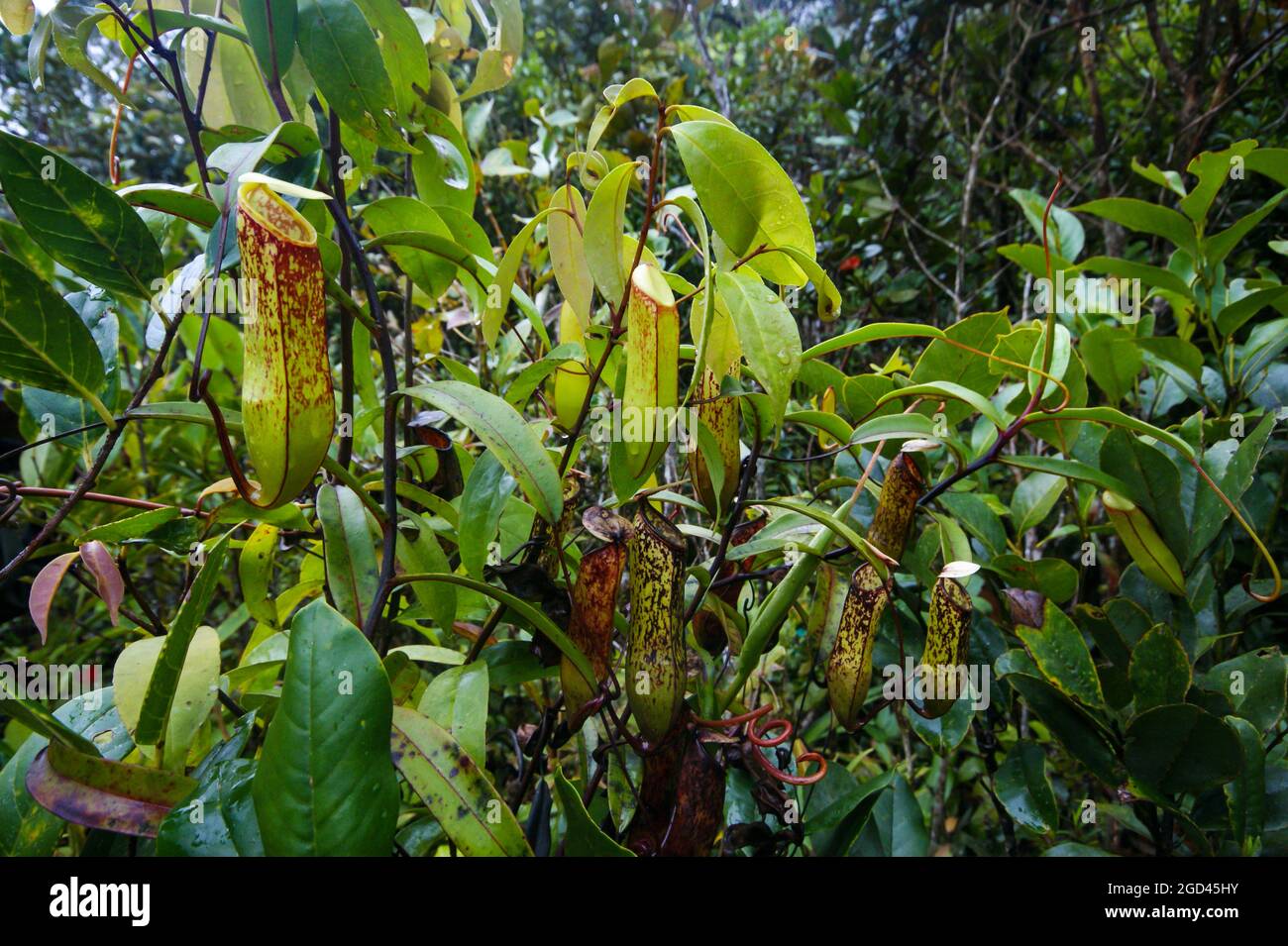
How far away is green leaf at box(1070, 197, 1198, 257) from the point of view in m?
0.91

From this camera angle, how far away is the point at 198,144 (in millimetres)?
524

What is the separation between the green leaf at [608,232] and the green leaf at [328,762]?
330 mm

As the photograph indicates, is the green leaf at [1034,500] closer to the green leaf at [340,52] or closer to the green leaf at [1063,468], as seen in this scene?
the green leaf at [1063,468]

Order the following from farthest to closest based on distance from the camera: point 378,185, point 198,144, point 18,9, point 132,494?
point 378,185 < point 132,494 < point 18,9 < point 198,144

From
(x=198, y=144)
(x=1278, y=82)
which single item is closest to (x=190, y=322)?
(x=198, y=144)

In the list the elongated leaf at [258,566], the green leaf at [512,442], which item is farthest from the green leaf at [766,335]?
the elongated leaf at [258,566]

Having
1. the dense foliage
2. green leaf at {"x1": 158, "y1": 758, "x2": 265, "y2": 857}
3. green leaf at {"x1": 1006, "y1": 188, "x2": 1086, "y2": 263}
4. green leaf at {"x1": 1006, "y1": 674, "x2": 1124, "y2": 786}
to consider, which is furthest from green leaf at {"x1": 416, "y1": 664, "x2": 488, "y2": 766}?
green leaf at {"x1": 1006, "y1": 188, "x2": 1086, "y2": 263}

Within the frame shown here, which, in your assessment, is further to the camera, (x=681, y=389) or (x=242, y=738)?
(x=681, y=389)

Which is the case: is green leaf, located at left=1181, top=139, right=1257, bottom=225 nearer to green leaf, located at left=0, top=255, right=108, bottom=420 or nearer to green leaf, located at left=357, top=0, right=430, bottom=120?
green leaf, located at left=357, top=0, right=430, bottom=120

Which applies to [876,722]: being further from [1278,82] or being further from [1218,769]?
[1278,82]

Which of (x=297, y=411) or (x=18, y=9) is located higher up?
(x=18, y=9)

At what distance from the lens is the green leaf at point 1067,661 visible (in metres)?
0.68
